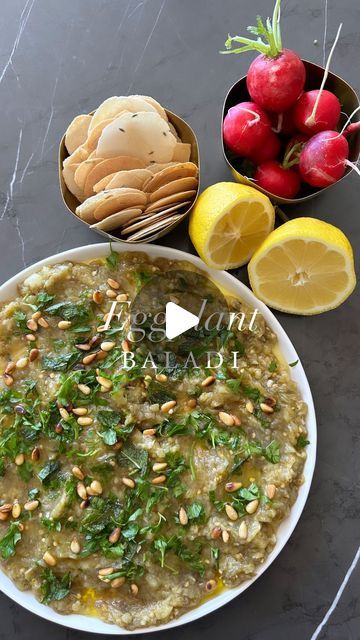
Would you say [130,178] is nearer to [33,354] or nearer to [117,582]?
[33,354]

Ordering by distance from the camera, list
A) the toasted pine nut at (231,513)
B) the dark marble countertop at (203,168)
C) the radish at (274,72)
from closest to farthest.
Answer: the radish at (274,72), the toasted pine nut at (231,513), the dark marble countertop at (203,168)

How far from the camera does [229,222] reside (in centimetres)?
243

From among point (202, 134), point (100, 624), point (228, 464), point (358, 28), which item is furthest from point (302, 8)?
point (100, 624)

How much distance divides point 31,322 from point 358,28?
2.16 m

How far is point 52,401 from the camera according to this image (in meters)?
2.52

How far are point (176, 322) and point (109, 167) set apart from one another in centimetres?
71

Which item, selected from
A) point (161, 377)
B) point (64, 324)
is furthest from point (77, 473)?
point (64, 324)

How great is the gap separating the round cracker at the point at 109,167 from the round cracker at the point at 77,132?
190 mm

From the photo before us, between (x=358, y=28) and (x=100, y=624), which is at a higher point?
(x=358, y=28)

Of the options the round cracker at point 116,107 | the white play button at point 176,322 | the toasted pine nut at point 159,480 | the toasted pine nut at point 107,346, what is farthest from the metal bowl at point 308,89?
the toasted pine nut at point 159,480

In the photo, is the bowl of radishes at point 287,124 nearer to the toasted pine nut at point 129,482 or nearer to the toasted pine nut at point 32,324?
the toasted pine nut at point 32,324

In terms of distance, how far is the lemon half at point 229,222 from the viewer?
2.38 metres

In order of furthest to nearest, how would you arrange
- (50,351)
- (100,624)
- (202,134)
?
(202,134) → (50,351) → (100,624)

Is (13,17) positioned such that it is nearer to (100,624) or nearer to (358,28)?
(358,28)
